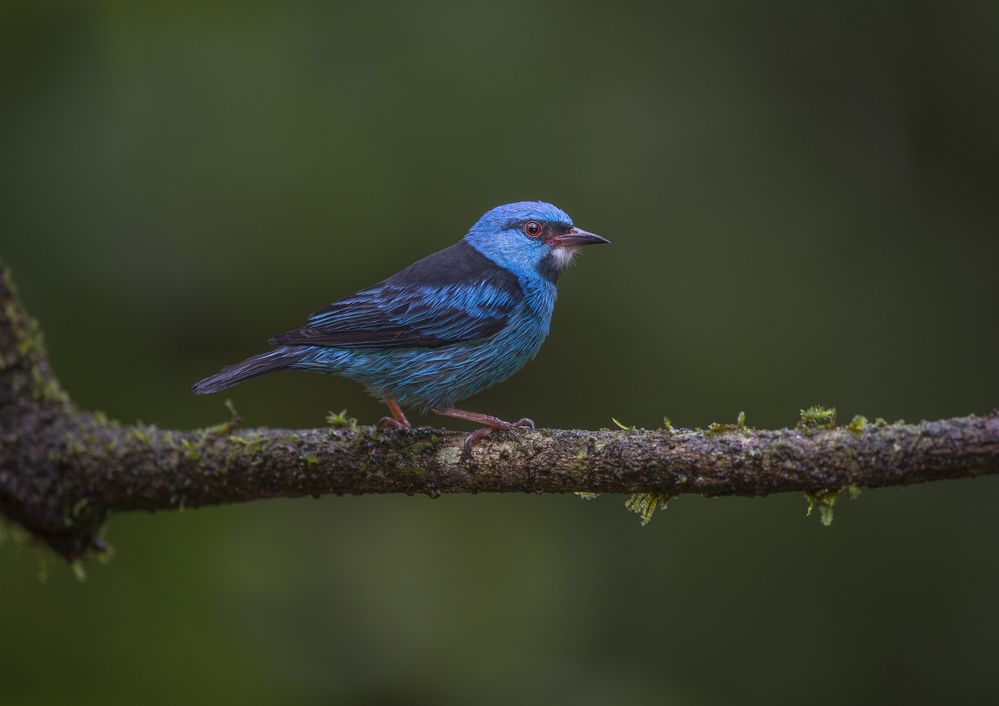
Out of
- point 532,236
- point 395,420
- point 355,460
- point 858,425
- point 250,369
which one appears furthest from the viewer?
point 532,236

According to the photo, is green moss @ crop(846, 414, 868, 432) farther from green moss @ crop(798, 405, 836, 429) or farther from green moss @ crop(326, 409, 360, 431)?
green moss @ crop(326, 409, 360, 431)

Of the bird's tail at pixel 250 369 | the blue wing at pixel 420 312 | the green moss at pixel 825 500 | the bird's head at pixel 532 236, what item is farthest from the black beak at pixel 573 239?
the green moss at pixel 825 500

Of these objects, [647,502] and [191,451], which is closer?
→ [191,451]

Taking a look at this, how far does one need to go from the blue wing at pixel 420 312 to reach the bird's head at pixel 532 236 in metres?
0.36

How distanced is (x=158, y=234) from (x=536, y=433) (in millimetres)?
4174

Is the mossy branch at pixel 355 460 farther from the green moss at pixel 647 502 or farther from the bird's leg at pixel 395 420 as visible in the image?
the bird's leg at pixel 395 420

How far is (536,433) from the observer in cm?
332

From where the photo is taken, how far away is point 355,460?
129 inches

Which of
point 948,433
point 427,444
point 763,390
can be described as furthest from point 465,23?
point 948,433

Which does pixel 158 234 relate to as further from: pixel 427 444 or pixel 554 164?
pixel 427 444

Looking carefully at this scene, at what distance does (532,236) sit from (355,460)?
2059 millimetres

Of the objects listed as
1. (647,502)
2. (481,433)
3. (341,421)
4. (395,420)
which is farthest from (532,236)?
(647,502)

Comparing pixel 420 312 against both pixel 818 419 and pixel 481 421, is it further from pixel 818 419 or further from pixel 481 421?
pixel 818 419

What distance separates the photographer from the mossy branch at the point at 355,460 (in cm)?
287
